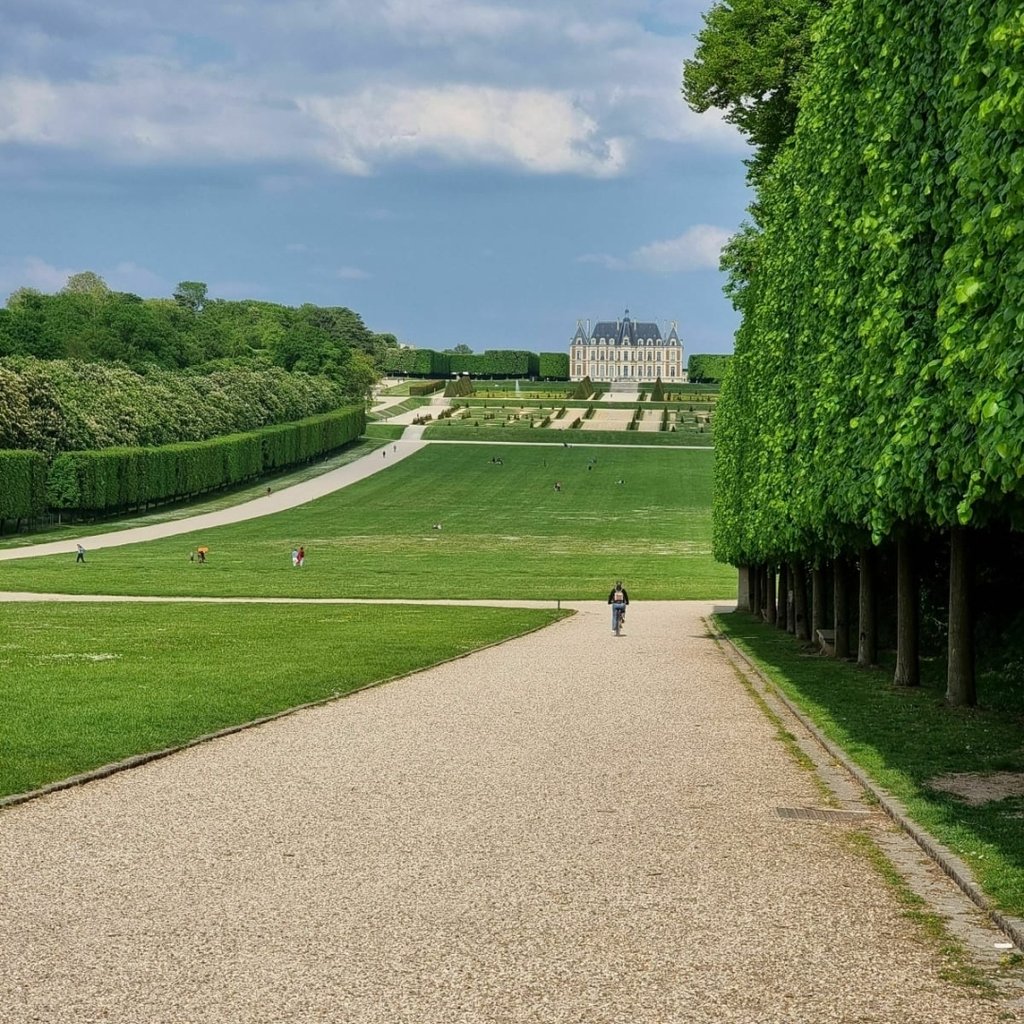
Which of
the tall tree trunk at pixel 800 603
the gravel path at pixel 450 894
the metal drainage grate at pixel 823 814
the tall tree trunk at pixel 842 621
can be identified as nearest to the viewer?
the gravel path at pixel 450 894

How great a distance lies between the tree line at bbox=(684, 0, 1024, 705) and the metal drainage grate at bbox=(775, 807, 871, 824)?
279 cm

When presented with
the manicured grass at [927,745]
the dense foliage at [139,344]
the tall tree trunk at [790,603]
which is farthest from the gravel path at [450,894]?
the dense foliage at [139,344]

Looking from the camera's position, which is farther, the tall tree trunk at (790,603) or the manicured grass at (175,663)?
the tall tree trunk at (790,603)

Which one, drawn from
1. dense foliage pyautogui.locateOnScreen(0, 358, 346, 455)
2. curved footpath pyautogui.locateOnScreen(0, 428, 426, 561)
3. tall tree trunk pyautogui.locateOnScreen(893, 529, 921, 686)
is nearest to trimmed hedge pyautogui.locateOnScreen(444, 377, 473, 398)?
curved footpath pyautogui.locateOnScreen(0, 428, 426, 561)

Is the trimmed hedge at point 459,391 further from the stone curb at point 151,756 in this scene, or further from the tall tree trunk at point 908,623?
the tall tree trunk at point 908,623

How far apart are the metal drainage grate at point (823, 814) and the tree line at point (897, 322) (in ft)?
9.16

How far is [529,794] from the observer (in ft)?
45.1

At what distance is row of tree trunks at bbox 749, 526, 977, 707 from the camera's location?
19.8 metres

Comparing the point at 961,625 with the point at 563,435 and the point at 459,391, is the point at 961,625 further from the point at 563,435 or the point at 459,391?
the point at 459,391

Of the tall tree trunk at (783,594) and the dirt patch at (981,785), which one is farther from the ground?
the dirt patch at (981,785)

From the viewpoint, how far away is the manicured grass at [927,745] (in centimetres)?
1065

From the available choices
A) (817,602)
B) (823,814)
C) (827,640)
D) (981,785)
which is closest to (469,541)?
(817,602)

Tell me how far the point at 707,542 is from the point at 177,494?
37.4 meters

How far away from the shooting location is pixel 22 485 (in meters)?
78.1
